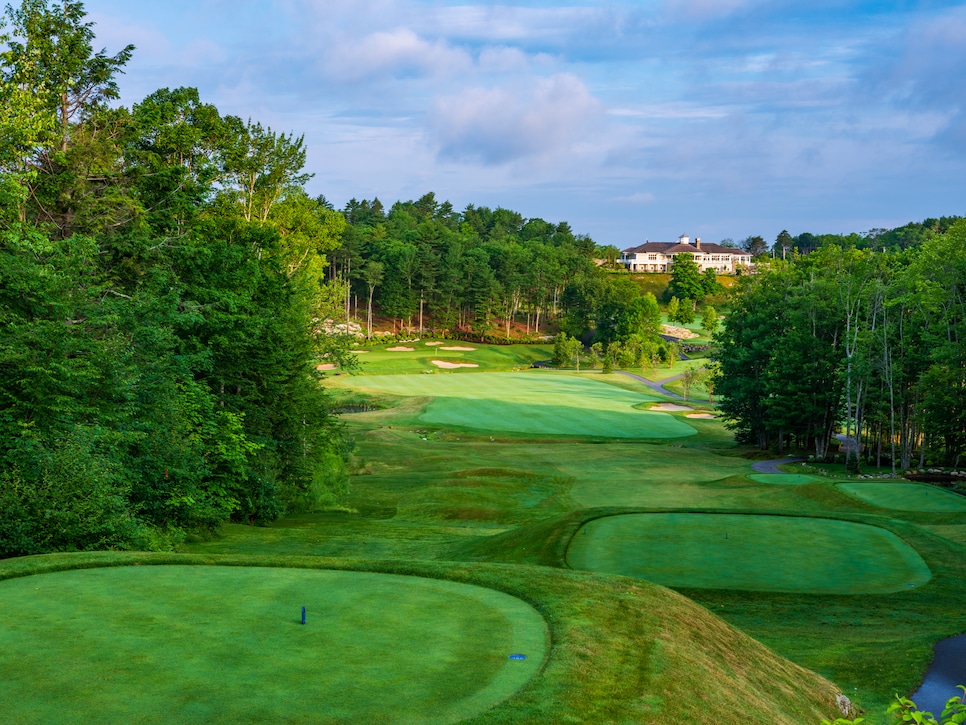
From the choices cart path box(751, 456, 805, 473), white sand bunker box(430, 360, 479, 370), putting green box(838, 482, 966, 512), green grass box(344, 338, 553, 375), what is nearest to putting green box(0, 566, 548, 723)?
putting green box(838, 482, 966, 512)

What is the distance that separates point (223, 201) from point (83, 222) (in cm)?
1698

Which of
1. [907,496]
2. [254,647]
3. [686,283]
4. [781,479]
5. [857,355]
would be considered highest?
[686,283]

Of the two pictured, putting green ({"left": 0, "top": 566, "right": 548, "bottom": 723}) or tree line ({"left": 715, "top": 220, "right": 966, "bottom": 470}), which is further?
tree line ({"left": 715, "top": 220, "right": 966, "bottom": 470})

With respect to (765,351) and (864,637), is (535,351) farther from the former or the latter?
(864,637)

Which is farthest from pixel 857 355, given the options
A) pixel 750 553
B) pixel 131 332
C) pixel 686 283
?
pixel 686 283

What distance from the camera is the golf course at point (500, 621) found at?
9.14 meters

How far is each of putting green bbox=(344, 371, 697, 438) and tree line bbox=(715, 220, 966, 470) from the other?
912 cm

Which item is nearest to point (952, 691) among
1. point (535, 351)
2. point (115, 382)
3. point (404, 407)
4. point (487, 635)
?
point (487, 635)

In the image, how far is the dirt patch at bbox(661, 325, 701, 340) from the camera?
509 ft

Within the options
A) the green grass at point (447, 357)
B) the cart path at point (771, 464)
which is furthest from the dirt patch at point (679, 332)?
the cart path at point (771, 464)

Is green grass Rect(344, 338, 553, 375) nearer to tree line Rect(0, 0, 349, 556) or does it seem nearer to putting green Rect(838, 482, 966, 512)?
tree line Rect(0, 0, 349, 556)

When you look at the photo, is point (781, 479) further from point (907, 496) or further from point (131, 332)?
point (131, 332)

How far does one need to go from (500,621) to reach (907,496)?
1125 inches

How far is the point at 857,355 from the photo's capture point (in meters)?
53.1
